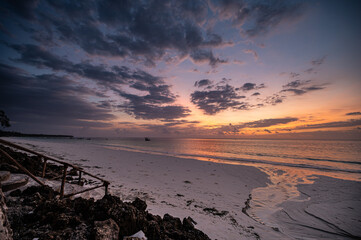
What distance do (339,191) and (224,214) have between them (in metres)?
11.5

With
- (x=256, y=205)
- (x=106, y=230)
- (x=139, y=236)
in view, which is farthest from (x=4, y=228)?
(x=256, y=205)

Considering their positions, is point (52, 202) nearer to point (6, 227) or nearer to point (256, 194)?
point (6, 227)

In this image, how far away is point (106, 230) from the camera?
3299 millimetres

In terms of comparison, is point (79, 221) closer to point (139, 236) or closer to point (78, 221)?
point (78, 221)

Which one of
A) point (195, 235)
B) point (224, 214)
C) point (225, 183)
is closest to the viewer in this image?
point (195, 235)

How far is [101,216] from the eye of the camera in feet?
12.8

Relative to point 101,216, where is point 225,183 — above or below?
below

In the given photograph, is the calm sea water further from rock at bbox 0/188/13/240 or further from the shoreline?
rock at bbox 0/188/13/240

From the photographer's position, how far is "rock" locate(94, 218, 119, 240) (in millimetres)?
3151

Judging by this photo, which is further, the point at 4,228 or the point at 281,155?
the point at 281,155

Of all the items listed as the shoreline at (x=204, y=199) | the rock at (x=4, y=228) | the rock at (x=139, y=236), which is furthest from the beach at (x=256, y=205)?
the rock at (x=4, y=228)

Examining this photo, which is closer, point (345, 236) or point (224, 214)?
point (345, 236)

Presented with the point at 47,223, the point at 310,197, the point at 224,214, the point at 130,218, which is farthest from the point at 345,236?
the point at 47,223

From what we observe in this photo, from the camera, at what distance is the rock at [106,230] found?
3.15 metres
